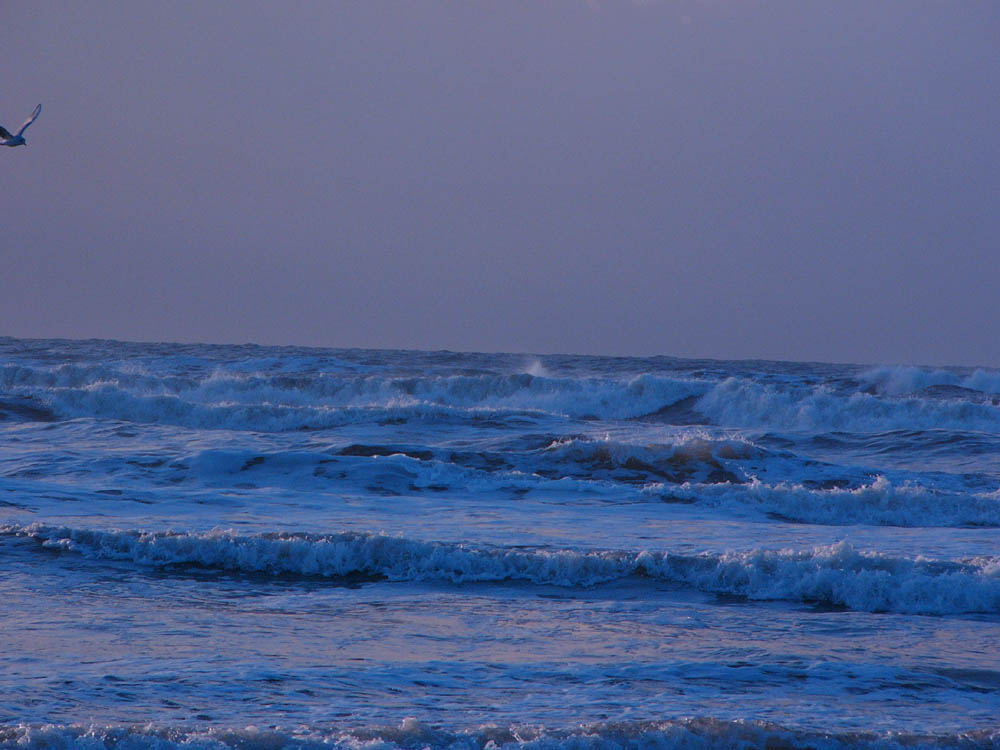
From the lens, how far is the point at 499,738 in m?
4.35

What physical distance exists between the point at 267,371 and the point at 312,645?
1031 inches

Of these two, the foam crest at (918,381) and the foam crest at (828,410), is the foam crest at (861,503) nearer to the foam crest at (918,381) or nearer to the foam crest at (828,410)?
the foam crest at (828,410)

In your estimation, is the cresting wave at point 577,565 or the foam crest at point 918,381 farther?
the foam crest at point 918,381

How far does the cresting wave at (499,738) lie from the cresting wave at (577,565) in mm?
2773

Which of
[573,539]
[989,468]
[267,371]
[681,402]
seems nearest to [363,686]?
[573,539]

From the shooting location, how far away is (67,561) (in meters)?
7.98

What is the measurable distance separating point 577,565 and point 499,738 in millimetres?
3522

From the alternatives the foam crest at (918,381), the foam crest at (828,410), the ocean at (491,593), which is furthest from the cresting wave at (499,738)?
the foam crest at (918,381)

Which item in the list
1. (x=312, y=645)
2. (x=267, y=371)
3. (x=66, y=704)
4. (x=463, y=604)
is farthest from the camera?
(x=267, y=371)

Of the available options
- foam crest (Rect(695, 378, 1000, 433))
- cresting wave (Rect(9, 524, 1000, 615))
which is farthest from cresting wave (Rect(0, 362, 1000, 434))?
cresting wave (Rect(9, 524, 1000, 615))

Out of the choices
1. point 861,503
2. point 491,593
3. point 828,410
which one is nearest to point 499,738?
point 491,593

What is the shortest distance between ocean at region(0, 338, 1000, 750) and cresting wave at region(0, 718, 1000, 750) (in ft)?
0.04

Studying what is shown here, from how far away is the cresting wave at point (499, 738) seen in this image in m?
4.18

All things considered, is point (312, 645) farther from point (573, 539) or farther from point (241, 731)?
point (573, 539)
